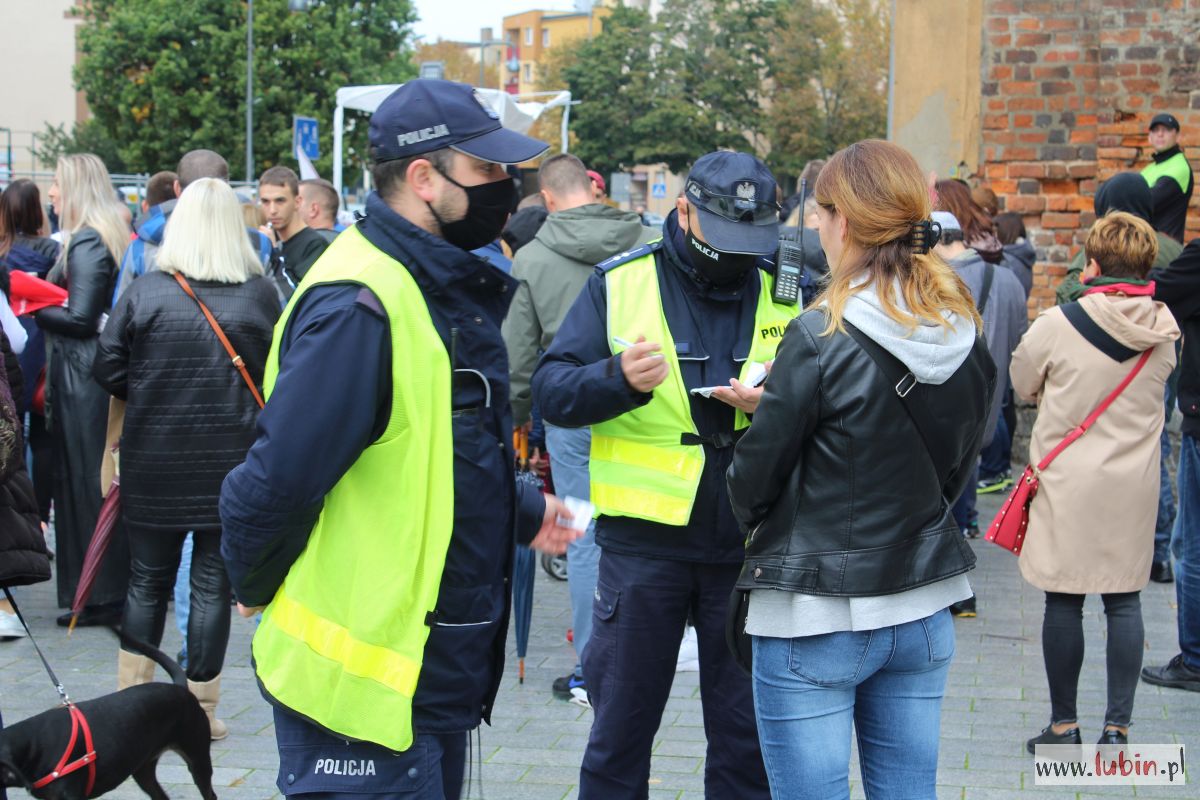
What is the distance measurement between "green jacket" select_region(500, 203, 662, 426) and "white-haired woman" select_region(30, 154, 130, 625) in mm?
2187

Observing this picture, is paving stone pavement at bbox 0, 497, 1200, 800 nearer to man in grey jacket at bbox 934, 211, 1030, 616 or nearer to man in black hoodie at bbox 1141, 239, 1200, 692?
man in black hoodie at bbox 1141, 239, 1200, 692

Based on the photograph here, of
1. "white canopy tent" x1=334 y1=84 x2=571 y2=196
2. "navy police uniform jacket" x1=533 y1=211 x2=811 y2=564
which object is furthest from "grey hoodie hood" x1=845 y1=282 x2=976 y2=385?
"white canopy tent" x1=334 y1=84 x2=571 y2=196

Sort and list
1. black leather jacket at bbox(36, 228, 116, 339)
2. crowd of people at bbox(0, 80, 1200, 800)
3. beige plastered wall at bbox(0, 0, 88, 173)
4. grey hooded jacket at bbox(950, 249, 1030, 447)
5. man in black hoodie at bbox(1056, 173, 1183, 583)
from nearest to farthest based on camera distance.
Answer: crowd of people at bbox(0, 80, 1200, 800), man in black hoodie at bbox(1056, 173, 1183, 583), black leather jacket at bbox(36, 228, 116, 339), grey hooded jacket at bbox(950, 249, 1030, 447), beige plastered wall at bbox(0, 0, 88, 173)

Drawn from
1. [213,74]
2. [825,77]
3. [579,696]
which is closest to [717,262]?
[579,696]

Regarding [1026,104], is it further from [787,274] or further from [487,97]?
[787,274]

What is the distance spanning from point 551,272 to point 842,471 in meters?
3.02

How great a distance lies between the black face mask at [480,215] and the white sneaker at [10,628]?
4.51 meters

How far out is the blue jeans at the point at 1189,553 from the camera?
224 inches

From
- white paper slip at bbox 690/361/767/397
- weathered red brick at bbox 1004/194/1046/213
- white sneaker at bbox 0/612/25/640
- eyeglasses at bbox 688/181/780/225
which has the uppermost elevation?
eyeglasses at bbox 688/181/780/225

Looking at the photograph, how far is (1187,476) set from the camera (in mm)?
5754

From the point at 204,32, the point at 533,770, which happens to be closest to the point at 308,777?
the point at 533,770

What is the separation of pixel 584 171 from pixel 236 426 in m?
2.11

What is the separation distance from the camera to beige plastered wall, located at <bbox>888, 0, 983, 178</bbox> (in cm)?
1249

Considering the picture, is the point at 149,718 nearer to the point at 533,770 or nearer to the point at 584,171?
the point at 533,770
